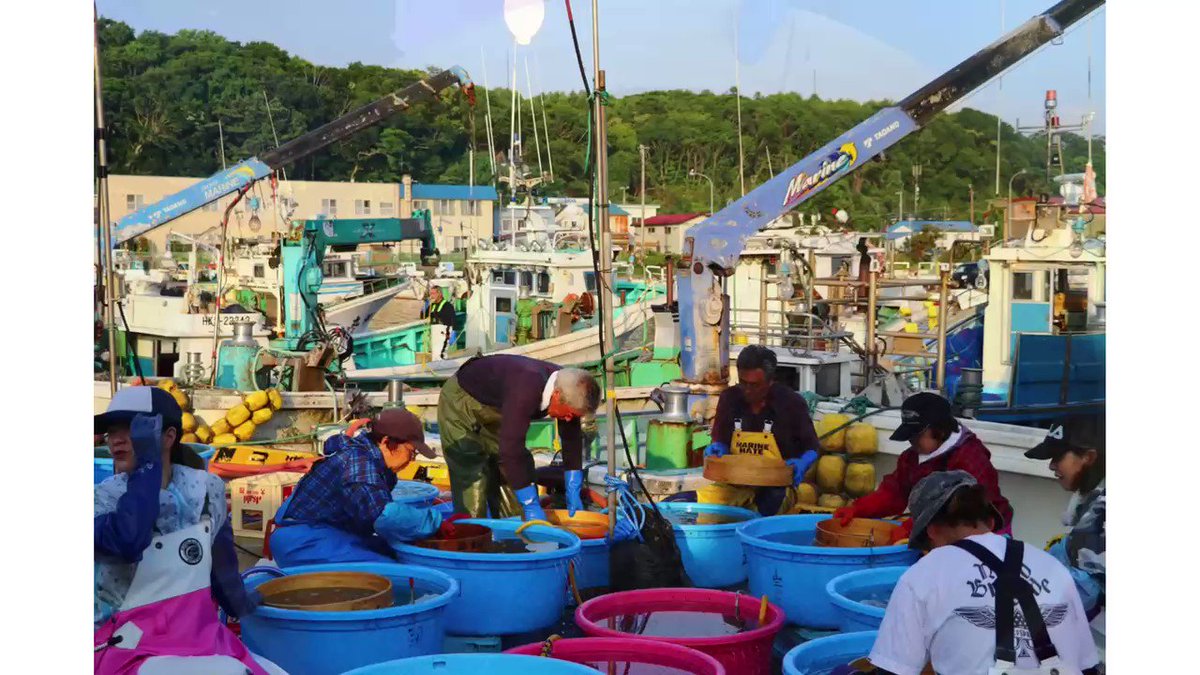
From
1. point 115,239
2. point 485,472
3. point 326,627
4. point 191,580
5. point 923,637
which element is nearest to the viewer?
point 923,637

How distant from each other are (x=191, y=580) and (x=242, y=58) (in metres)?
29.9

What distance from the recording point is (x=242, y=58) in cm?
3095

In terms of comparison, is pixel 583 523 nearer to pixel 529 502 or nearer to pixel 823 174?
pixel 529 502

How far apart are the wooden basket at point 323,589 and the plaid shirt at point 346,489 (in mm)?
295

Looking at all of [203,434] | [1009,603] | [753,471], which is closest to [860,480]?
[753,471]

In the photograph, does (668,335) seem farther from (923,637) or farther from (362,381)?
(923,637)

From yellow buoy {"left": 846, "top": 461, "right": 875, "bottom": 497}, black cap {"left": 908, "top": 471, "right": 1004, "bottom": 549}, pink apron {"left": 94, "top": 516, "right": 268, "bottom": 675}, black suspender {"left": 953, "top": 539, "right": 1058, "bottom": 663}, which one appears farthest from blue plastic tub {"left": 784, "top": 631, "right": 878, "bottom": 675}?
yellow buoy {"left": 846, "top": 461, "right": 875, "bottom": 497}

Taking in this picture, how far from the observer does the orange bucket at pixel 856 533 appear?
4.48m

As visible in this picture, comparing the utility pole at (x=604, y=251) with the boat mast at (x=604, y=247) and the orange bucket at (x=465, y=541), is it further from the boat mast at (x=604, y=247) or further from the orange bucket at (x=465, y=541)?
the orange bucket at (x=465, y=541)

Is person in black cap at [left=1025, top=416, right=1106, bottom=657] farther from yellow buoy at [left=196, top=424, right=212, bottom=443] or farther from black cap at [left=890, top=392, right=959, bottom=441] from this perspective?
yellow buoy at [left=196, top=424, right=212, bottom=443]

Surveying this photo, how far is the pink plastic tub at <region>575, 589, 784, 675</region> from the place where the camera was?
362 centimetres

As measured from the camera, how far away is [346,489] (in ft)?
13.6

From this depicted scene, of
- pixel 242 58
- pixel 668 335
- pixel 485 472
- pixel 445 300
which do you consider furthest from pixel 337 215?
pixel 485 472

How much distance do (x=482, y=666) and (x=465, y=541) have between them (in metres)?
1.41
